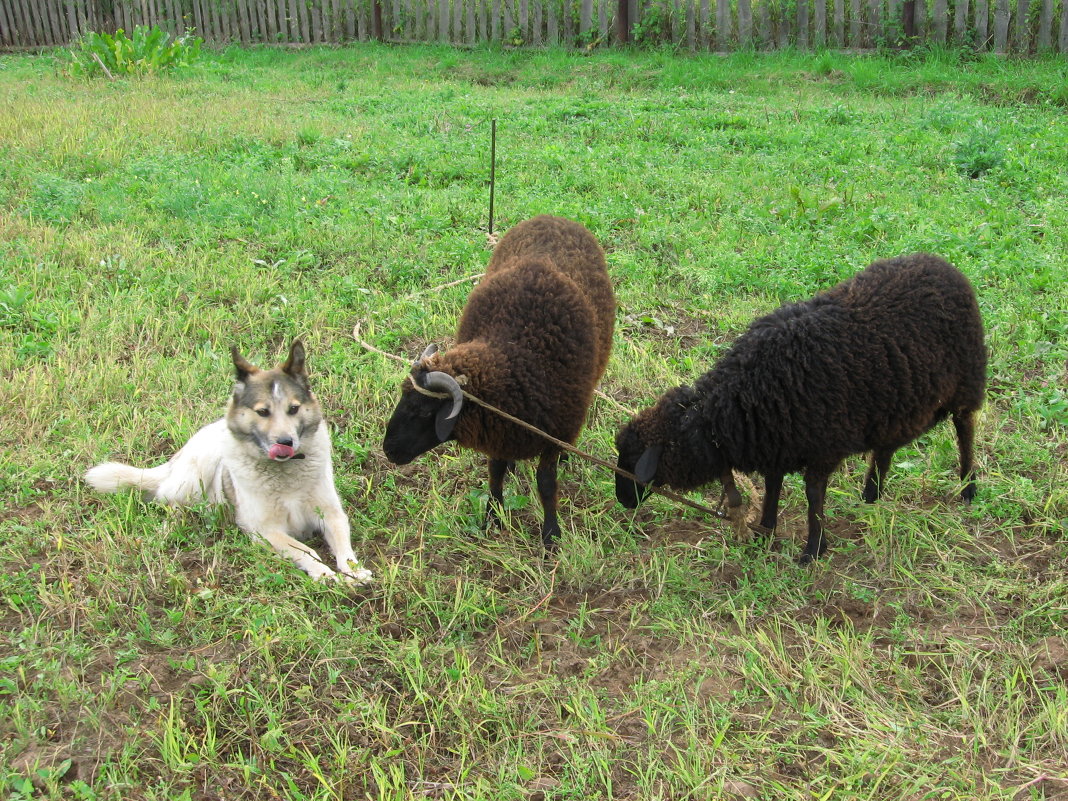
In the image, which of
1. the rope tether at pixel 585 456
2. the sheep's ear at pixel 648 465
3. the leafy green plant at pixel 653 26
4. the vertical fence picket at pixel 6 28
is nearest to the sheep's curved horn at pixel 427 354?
the rope tether at pixel 585 456

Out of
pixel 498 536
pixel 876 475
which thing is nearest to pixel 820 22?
pixel 876 475

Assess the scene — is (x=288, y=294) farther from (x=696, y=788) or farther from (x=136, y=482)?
(x=696, y=788)

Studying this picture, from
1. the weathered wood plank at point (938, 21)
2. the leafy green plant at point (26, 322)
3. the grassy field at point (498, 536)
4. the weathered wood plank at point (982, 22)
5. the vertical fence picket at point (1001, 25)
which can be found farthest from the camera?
the weathered wood plank at point (938, 21)

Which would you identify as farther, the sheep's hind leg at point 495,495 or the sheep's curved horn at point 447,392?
the sheep's hind leg at point 495,495

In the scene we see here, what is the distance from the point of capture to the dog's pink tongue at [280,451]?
14.0ft

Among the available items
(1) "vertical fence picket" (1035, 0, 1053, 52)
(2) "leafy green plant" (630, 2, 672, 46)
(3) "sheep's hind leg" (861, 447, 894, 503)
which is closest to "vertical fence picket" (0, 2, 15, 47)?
(2) "leafy green plant" (630, 2, 672, 46)

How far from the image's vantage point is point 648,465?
14.3 ft

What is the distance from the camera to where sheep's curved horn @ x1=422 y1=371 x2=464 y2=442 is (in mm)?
4133

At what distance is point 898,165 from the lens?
911 centimetres

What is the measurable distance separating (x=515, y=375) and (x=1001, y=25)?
464 inches

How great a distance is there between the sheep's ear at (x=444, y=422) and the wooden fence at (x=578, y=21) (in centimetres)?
1184

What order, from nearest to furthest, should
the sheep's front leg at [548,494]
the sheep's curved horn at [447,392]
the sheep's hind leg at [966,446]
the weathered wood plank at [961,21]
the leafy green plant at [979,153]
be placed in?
1. the sheep's curved horn at [447,392]
2. the sheep's front leg at [548,494]
3. the sheep's hind leg at [966,446]
4. the leafy green plant at [979,153]
5. the weathered wood plank at [961,21]

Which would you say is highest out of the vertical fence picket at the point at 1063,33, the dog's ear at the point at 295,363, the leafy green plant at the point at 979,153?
the vertical fence picket at the point at 1063,33

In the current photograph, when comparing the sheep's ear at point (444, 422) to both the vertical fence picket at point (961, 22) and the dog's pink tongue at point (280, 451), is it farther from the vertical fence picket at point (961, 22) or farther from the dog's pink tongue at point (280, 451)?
the vertical fence picket at point (961, 22)
